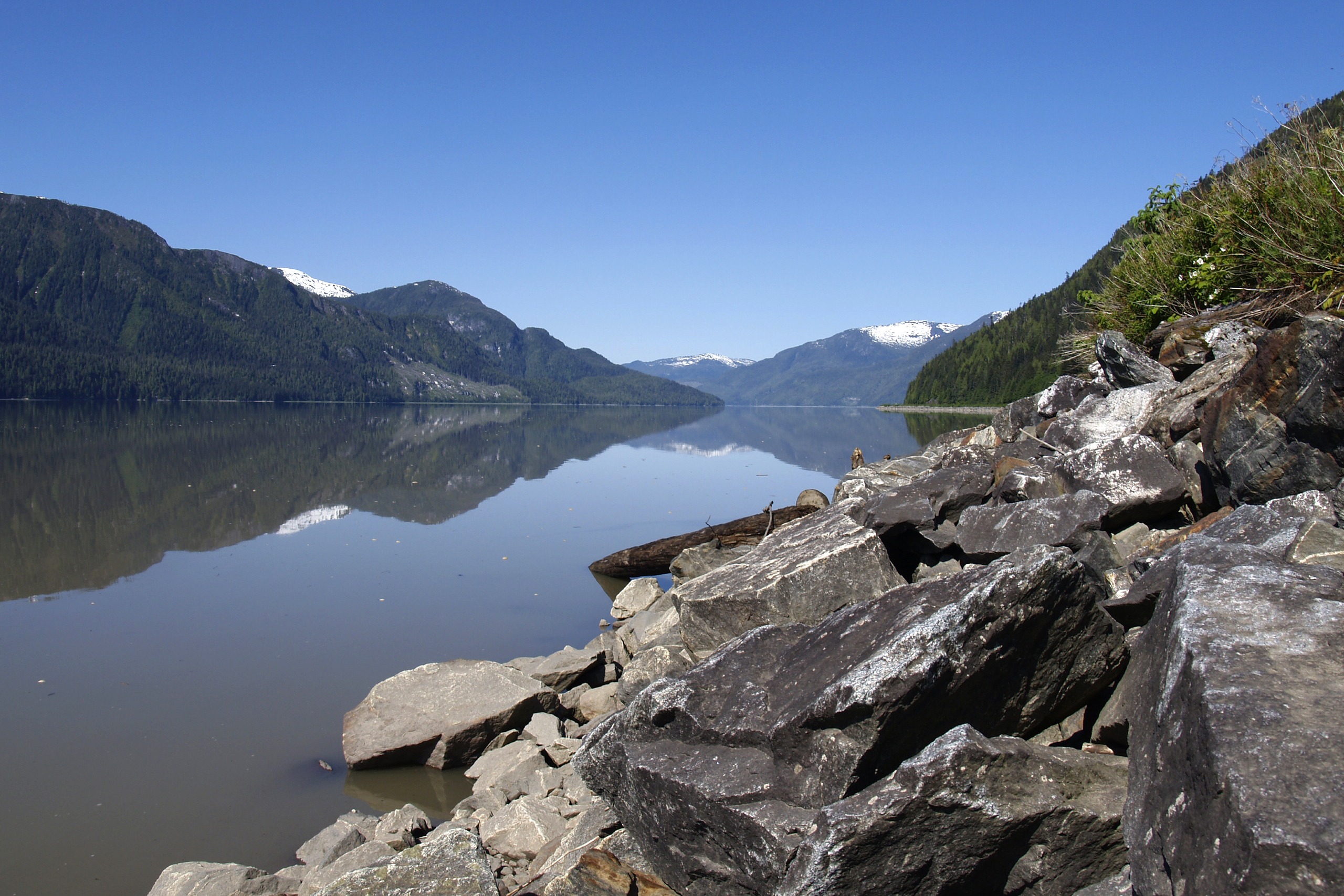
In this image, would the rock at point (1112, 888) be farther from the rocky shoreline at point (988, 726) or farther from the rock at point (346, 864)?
the rock at point (346, 864)

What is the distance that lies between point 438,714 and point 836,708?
6393 mm

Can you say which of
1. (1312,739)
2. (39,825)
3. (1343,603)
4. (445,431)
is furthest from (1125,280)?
(445,431)

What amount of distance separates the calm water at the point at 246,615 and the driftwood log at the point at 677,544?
90 centimetres

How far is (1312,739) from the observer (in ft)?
9.52

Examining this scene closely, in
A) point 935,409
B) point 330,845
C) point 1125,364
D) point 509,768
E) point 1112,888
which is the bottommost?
point 330,845

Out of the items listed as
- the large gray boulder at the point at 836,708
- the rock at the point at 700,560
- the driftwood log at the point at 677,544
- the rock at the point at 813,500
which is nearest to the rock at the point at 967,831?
the large gray boulder at the point at 836,708

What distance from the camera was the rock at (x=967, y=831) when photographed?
397 cm

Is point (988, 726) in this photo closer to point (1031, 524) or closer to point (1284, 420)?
point (1031, 524)

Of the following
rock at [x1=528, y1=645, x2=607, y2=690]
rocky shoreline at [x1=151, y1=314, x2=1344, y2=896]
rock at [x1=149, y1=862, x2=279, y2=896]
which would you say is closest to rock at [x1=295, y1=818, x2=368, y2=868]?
rocky shoreline at [x1=151, y1=314, x2=1344, y2=896]

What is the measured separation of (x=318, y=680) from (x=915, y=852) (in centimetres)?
1002

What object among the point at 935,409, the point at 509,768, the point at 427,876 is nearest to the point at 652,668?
the point at 509,768

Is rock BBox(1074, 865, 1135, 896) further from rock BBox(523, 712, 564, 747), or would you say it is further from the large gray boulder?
rock BBox(523, 712, 564, 747)

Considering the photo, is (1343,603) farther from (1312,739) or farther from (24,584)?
(24,584)

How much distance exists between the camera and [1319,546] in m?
4.78
